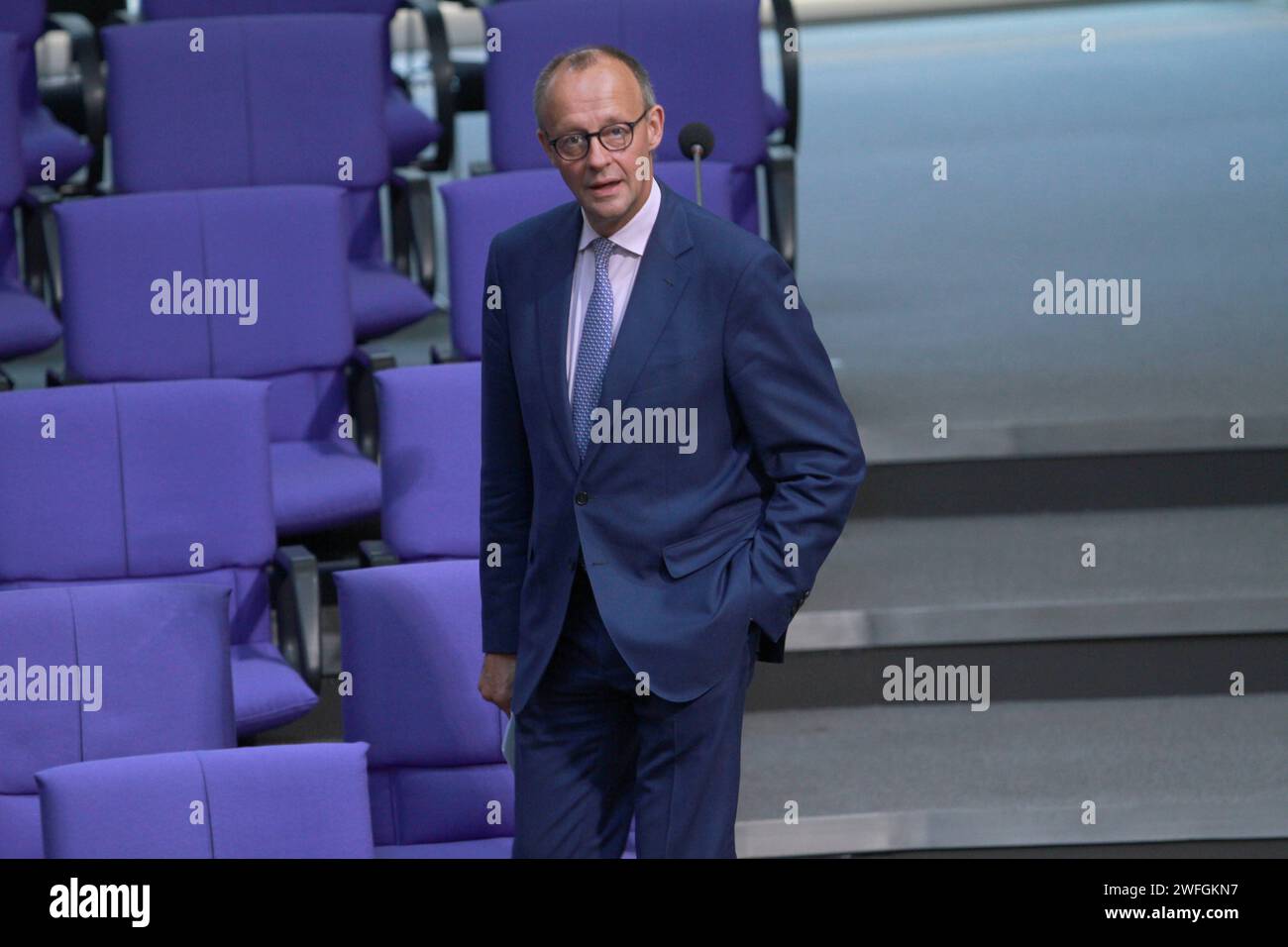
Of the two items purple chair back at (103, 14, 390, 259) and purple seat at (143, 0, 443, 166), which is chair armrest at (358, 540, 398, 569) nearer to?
purple chair back at (103, 14, 390, 259)

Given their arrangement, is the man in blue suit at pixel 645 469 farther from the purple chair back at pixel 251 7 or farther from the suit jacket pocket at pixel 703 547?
the purple chair back at pixel 251 7

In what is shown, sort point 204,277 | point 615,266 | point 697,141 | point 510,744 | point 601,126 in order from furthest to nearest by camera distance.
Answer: point 204,277 < point 697,141 < point 510,744 < point 615,266 < point 601,126

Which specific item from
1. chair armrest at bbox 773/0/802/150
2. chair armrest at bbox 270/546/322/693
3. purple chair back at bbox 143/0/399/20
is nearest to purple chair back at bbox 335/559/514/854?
chair armrest at bbox 270/546/322/693

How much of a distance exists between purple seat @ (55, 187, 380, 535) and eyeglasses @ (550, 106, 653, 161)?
1302 millimetres

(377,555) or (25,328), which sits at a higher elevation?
(25,328)

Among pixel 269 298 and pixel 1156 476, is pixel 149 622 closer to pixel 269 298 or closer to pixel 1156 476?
pixel 269 298

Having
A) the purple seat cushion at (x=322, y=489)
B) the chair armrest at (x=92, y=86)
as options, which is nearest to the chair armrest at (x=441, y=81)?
the chair armrest at (x=92, y=86)

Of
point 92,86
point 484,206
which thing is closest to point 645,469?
point 484,206

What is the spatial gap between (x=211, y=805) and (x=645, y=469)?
1.63 feet

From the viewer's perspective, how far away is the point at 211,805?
67.6 inches

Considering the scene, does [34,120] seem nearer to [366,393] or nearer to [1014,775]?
[366,393]
